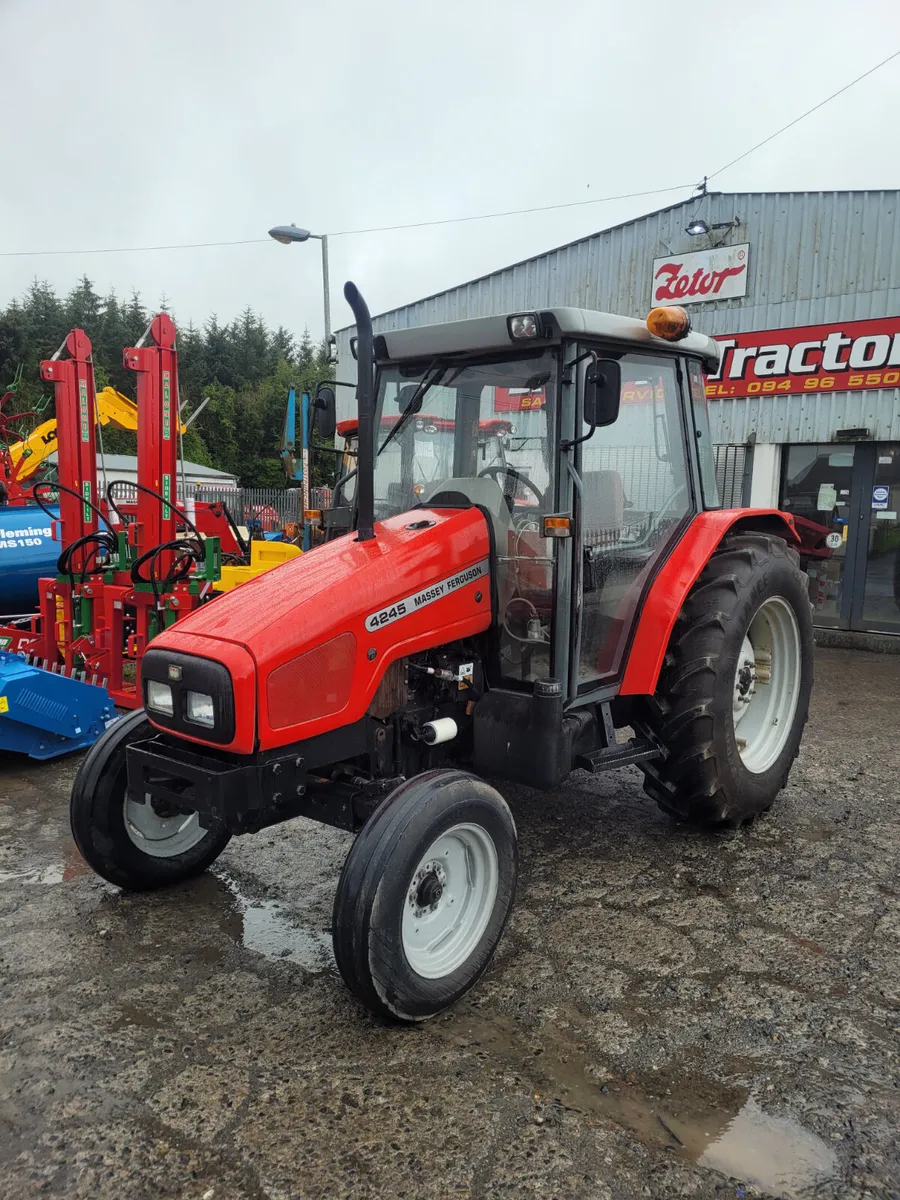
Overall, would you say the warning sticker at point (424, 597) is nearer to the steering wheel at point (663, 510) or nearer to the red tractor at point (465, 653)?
the red tractor at point (465, 653)

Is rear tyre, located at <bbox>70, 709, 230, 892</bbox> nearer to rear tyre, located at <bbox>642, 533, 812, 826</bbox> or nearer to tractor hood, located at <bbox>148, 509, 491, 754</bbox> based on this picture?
tractor hood, located at <bbox>148, 509, 491, 754</bbox>

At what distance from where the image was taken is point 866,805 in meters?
4.49

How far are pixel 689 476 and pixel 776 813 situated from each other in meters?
1.76

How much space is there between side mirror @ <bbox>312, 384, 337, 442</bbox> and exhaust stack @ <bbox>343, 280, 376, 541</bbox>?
0.98 metres

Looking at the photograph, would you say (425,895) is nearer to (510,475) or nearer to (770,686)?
(510,475)

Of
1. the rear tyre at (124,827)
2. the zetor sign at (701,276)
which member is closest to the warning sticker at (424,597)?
the rear tyre at (124,827)

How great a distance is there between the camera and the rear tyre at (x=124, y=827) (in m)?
3.24

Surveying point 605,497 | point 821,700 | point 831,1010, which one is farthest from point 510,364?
point 821,700

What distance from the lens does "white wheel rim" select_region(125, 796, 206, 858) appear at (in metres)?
3.35

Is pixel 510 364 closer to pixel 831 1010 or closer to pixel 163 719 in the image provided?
pixel 163 719

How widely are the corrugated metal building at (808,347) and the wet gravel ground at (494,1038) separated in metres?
5.93

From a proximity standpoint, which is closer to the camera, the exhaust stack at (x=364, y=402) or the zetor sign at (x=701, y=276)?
the exhaust stack at (x=364, y=402)

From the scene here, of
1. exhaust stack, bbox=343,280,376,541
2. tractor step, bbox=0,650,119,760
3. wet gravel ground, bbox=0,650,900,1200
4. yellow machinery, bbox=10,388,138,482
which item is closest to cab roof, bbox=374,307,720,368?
exhaust stack, bbox=343,280,376,541

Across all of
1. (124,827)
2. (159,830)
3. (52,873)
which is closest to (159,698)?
(124,827)
